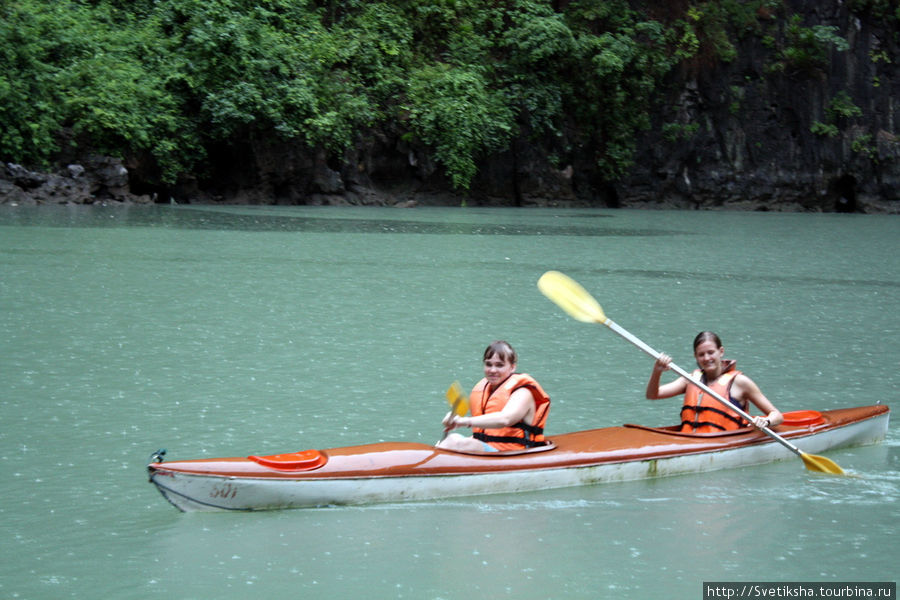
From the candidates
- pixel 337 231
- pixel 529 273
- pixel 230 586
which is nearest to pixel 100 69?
pixel 337 231

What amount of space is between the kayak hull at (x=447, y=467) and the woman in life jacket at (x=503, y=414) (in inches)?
5.1

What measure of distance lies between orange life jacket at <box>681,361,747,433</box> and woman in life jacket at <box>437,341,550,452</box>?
91cm

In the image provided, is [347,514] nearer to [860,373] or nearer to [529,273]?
[860,373]

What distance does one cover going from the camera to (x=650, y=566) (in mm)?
3574

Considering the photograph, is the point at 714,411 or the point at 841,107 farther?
the point at 841,107

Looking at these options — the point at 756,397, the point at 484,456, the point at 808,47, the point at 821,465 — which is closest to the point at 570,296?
the point at 756,397

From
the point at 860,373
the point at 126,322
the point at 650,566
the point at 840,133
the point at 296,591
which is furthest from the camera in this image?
the point at 840,133

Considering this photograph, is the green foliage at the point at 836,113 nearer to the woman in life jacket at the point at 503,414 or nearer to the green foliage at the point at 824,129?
the green foliage at the point at 824,129

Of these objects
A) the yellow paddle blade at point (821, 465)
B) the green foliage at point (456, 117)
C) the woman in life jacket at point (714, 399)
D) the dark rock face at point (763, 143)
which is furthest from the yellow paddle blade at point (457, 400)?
the dark rock face at point (763, 143)

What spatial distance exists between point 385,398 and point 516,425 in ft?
4.75

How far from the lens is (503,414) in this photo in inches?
174

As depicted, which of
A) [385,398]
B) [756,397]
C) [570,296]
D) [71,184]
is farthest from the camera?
[71,184]

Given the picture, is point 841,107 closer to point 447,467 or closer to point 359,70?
point 359,70

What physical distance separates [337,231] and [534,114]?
9980 millimetres
